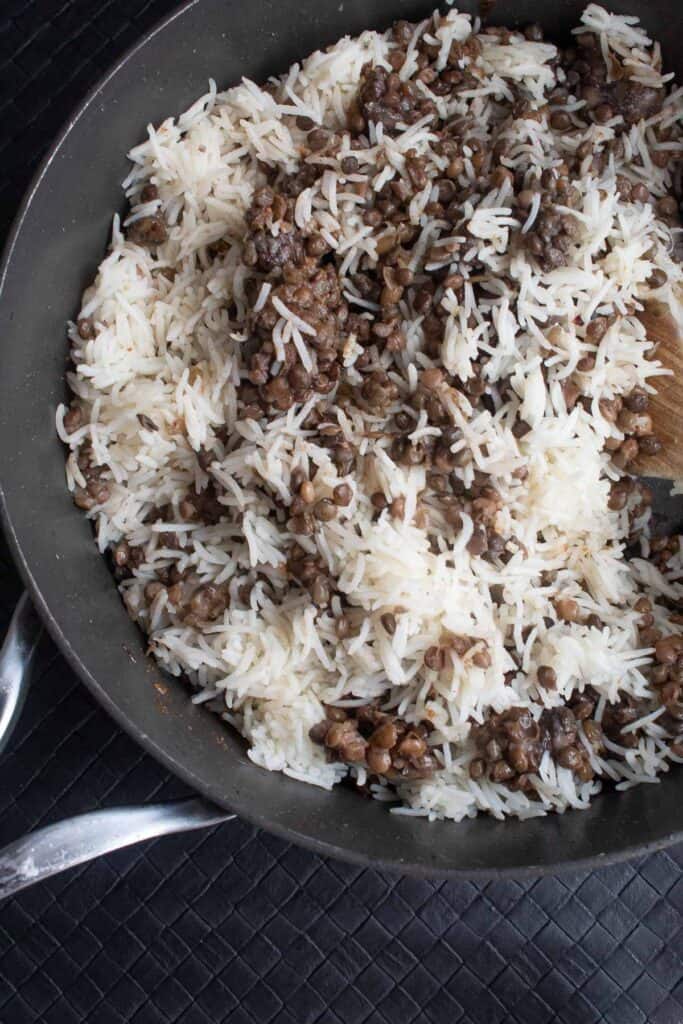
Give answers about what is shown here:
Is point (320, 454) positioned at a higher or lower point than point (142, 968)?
higher

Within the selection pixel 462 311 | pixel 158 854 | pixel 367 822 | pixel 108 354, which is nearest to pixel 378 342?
pixel 462 311

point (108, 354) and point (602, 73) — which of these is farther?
point (602, 73)

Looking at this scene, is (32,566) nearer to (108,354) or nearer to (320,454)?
(108,354)

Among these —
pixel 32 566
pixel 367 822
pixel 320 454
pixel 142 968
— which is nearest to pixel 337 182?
pixel 320 454

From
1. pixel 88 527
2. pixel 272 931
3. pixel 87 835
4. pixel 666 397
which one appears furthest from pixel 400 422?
pixel 272 931

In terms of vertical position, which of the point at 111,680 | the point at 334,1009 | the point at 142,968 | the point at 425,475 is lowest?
the point at 334,1009
